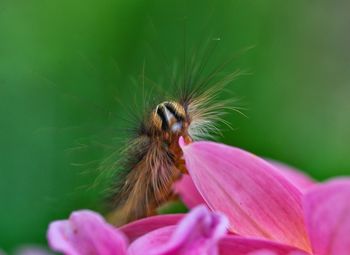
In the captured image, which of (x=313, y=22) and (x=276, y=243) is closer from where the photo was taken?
(x=276, y=243)

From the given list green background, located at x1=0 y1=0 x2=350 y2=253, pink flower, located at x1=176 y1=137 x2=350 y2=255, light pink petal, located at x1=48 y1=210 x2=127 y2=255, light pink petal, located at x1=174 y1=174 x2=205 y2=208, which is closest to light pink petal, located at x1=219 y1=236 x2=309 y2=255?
pink flower, located at x1=176 y1=137 x2=350 y2=255

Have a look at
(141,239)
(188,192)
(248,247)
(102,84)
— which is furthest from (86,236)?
(102,84)

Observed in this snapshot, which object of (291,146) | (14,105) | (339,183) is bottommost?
(291,146)

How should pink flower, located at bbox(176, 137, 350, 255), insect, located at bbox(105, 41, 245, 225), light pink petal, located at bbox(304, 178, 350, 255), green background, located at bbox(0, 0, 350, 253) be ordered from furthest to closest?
green background, located at bbox(0, 0, 350, 253)
insect, located at bbox(105, 41, 245, 225)
pink flower, located at bbox(176, 137, 350, 255)
light pink petal, located at bbox(304, 178, 350, 255)

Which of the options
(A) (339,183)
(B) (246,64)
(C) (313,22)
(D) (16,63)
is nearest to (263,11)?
(B) (246,64)

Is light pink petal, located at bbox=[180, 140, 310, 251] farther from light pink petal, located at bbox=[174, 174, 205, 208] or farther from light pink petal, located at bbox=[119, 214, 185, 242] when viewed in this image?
light pink petal, located at bbox=[174, 174, 205, 208]

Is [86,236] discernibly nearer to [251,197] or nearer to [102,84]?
[251,197]

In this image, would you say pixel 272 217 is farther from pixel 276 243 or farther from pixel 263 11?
pixel 263 11
